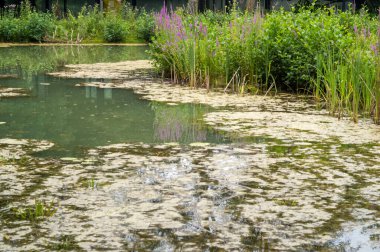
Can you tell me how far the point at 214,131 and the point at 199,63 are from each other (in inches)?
134

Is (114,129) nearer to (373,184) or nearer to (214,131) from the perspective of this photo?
(214,131)

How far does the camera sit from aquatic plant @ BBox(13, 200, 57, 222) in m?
3.43

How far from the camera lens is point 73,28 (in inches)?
885

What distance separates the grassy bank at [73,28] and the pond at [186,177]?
1345 centimetres

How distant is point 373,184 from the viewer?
13.6ft

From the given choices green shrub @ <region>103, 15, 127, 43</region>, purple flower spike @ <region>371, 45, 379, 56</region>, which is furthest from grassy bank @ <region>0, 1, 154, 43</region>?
purple flower spike @ <region>371, 45, 379, 56</region>

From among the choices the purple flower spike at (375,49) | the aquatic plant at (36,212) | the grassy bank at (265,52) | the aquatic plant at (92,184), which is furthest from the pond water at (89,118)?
the purple flower spike at (375,49)

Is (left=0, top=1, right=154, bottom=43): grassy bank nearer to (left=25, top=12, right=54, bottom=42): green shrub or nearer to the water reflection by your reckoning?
(left=25, top=12, right=54, bottom=42): green shrub

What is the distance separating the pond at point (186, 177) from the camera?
3201mm

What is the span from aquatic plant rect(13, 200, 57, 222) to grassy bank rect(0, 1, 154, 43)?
1747 centimetres

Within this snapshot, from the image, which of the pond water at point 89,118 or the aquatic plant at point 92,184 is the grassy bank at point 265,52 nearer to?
the pond water at point 89,118

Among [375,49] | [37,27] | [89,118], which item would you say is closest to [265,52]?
[375,49]

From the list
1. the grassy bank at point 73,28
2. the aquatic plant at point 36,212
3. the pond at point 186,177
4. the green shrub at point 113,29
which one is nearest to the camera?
the pond at point 186,177

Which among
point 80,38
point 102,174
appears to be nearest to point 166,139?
point 102,174
